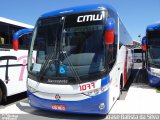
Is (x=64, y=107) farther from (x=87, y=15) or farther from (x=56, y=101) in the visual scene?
(x=87, y=15)

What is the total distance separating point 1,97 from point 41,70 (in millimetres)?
2472

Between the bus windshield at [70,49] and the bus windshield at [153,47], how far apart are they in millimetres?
4799

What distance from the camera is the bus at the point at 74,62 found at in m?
6.38

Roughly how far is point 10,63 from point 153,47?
5.99m

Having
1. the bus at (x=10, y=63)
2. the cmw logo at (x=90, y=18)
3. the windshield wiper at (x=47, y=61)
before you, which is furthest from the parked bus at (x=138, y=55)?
the windshield wiper at (x=47, y=61)

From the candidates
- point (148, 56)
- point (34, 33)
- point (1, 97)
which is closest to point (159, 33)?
point (148, 56)

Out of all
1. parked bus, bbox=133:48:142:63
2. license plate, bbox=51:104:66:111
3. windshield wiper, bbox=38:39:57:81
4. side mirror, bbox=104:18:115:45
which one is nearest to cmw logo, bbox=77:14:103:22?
side mirror, bbox=104:18:115:45

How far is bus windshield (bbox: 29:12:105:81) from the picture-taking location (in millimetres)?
6530

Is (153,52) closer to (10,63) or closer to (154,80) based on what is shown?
(154,80)

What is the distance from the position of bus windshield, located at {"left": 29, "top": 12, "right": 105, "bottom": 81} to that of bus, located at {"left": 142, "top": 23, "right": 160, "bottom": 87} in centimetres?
472

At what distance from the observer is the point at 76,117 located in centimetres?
702

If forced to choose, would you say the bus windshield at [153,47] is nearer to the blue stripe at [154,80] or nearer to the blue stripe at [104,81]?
→ the blue stripe at [154,80]

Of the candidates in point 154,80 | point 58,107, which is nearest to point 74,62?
point 58,107

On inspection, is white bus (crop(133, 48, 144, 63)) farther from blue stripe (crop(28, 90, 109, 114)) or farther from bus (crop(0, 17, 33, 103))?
blue stripe (crop(28, 90, 109, 114))
